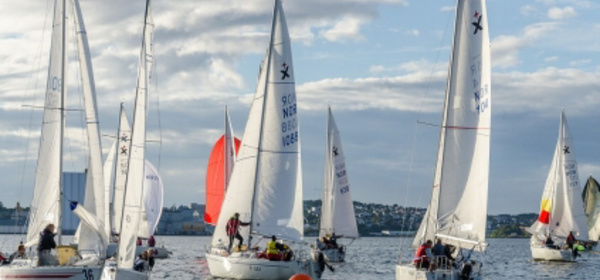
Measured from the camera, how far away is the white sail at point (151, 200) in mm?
52562

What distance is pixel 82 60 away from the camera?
98.9ft

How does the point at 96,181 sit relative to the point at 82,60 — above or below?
below

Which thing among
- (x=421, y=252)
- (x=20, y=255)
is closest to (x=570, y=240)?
(x=421, y=252)

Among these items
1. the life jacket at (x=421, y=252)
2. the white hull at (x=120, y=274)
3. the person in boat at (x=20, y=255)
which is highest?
the life jacket at (x=421, y=252)

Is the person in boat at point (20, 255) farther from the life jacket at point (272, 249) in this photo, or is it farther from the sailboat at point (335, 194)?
the sailboat at point (335, 194)

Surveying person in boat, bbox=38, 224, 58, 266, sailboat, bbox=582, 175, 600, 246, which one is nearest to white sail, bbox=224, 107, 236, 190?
person in boat, bbox=38, 224, 58, 266

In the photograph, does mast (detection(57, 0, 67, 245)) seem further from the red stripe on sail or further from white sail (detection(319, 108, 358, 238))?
the red stripe on sail

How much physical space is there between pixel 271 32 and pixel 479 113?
8.34 m

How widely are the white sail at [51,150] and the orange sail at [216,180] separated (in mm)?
19955

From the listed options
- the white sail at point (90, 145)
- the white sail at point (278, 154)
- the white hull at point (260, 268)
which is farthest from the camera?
the white sail at point (278, 154)

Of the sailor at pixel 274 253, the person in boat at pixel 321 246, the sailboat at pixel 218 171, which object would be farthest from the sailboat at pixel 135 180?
the person in boat at pixel 321 246

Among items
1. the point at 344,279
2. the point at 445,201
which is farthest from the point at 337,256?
the point at 445,201

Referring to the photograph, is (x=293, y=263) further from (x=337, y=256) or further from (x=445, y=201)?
(x=337, y=256)

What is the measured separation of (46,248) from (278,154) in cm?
1084
